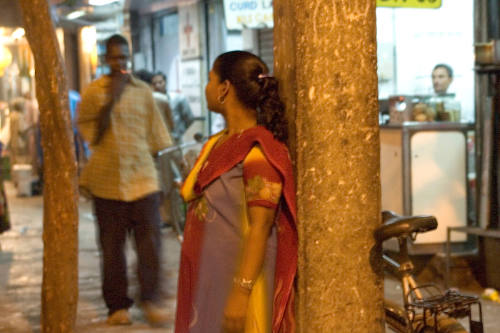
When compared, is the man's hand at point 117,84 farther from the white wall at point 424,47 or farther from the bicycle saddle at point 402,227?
the white wall at point 424,47

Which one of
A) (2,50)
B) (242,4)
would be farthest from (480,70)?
(2,50)

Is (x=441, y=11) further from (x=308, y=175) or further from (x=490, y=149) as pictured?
(x=308, y=175)

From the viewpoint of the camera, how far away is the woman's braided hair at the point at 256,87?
10.4ft

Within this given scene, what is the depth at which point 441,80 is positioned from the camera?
799 cm

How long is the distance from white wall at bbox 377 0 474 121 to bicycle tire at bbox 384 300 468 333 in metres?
4.60

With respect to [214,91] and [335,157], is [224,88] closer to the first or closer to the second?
[214,91]

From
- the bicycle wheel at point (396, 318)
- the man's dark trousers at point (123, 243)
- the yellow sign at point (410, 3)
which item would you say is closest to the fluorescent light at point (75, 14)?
the yellow sign at point (410, 3)

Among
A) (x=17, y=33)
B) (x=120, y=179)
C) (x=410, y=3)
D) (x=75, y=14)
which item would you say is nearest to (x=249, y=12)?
(x=410, y=3)

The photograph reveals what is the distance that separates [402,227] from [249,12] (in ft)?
22.2

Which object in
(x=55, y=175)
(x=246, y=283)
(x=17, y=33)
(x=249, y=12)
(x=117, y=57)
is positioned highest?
(x=17, y=33)

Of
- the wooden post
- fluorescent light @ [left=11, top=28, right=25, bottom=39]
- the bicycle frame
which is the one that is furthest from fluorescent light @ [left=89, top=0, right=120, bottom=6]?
the bicycle frame

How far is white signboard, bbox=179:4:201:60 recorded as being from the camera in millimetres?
13398

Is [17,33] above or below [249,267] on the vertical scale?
above

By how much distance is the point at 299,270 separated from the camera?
3.13 metres
